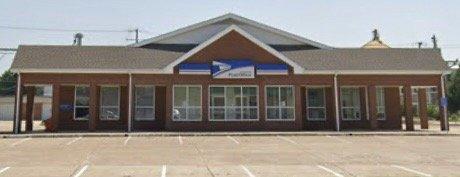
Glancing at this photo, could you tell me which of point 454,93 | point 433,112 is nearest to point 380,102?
point 433,112

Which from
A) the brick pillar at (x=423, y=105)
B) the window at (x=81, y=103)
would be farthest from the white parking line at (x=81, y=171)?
the brick pillar at (x=423, y=105)

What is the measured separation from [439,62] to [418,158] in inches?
673

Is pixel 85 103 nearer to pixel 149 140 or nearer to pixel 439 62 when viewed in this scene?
pixel 149 140

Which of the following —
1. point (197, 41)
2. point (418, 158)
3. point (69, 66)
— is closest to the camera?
point (418, 158)

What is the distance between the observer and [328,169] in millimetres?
13125

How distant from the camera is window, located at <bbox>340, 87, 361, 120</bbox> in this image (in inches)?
1266

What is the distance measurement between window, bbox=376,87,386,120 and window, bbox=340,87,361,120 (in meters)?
1.50

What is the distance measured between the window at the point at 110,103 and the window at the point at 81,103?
36.8 inches

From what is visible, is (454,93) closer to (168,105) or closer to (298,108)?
(298,108)

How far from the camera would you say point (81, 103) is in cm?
3033

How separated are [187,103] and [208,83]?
176cm

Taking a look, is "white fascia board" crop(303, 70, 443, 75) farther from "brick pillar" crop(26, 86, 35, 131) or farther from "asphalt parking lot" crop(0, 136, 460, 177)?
"brick pillar" crop(26, 86, 35, 131)

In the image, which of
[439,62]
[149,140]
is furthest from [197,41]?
[439,62]

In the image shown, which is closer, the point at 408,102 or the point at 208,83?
the point at 208,83
